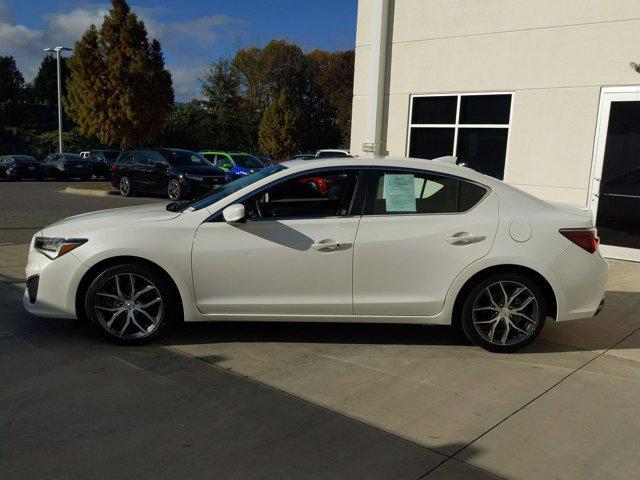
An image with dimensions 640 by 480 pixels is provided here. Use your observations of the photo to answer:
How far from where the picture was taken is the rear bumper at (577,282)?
4621mm

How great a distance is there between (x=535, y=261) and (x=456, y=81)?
5812mm

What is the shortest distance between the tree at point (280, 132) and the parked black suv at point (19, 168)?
53.6 feet

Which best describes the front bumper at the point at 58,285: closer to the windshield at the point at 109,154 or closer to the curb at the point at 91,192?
the curb at the point at 91,192

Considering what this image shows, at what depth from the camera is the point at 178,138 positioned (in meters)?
47.8

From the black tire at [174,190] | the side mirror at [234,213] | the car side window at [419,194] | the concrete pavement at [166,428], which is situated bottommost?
the concrete pavement at [166,428]

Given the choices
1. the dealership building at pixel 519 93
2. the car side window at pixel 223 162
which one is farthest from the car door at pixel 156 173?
the dealership building at pixel 519 93

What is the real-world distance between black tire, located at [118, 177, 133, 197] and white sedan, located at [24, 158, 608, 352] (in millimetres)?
15606

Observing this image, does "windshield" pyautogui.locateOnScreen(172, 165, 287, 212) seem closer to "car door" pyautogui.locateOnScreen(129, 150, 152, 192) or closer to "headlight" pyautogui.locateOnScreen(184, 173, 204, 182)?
"headlight" pyautogui.locateOnScreen(184, 173, 204, 182)

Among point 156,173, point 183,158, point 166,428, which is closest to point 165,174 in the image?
point 156,173

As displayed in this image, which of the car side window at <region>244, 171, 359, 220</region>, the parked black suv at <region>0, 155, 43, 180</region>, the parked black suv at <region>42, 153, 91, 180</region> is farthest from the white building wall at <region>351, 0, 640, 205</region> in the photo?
the parked black suv at <region>0, 155, 43, 180</region>

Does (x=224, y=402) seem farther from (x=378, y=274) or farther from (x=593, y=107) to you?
(x=593, y=107)

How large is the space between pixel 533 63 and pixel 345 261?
6.04 meters

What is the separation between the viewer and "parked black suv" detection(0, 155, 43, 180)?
27656mm

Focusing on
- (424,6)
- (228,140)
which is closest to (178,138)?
(228,140)
